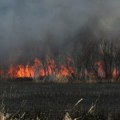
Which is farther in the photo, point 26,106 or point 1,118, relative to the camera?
point 26,106

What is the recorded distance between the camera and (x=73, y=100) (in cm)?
2764

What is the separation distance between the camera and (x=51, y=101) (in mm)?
26328

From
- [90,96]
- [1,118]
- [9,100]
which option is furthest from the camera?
[90,96]

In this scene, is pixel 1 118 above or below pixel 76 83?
below

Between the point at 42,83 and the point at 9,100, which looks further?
the point at 42,83

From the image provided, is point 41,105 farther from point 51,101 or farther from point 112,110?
point 112,110

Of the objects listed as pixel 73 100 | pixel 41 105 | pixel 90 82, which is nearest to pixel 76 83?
pixel 90 82

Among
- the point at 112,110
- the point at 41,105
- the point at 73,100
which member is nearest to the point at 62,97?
the point at 73,100

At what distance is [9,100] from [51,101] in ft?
6.92

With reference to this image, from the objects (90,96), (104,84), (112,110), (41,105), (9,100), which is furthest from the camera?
(104,84)

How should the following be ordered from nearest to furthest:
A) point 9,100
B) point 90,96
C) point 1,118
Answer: point 1,118 → point 9,100 → point 90,96

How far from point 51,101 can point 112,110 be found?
3954 mm

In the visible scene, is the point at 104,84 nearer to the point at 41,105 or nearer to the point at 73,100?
the point at 73,100

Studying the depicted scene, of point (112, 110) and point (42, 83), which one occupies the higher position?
point (42, 83)
